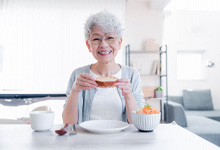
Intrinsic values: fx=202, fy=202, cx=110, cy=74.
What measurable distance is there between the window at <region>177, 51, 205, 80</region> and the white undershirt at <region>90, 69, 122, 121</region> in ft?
13.5

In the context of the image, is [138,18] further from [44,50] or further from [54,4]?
[44,50]

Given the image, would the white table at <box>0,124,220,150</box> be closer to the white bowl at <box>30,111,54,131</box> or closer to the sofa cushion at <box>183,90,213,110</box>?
the white bowl at <box>30,111,54,131</box>

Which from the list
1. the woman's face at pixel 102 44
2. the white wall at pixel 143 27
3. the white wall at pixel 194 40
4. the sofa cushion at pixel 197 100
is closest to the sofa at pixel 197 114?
the sofa cushion at pixel 197 100

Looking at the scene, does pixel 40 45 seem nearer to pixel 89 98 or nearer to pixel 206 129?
pixel 89 98

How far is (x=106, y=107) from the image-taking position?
147 centimetres

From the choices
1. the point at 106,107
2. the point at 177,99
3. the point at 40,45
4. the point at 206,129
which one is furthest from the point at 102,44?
the point at 177,99

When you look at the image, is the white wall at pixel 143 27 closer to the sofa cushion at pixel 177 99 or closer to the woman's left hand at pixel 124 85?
the sofa cushion at pixel 177 99

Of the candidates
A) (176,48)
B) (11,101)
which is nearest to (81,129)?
(11,101)

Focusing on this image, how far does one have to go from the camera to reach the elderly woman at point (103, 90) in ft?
4.40

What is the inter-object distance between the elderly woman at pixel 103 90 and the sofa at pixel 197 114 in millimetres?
1711

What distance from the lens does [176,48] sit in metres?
5.10

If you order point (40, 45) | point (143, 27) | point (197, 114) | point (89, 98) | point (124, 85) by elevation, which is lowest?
point (197, 114)

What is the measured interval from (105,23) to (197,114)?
342 centimetres

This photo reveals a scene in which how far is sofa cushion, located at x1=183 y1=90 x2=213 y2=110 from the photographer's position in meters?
4.57
